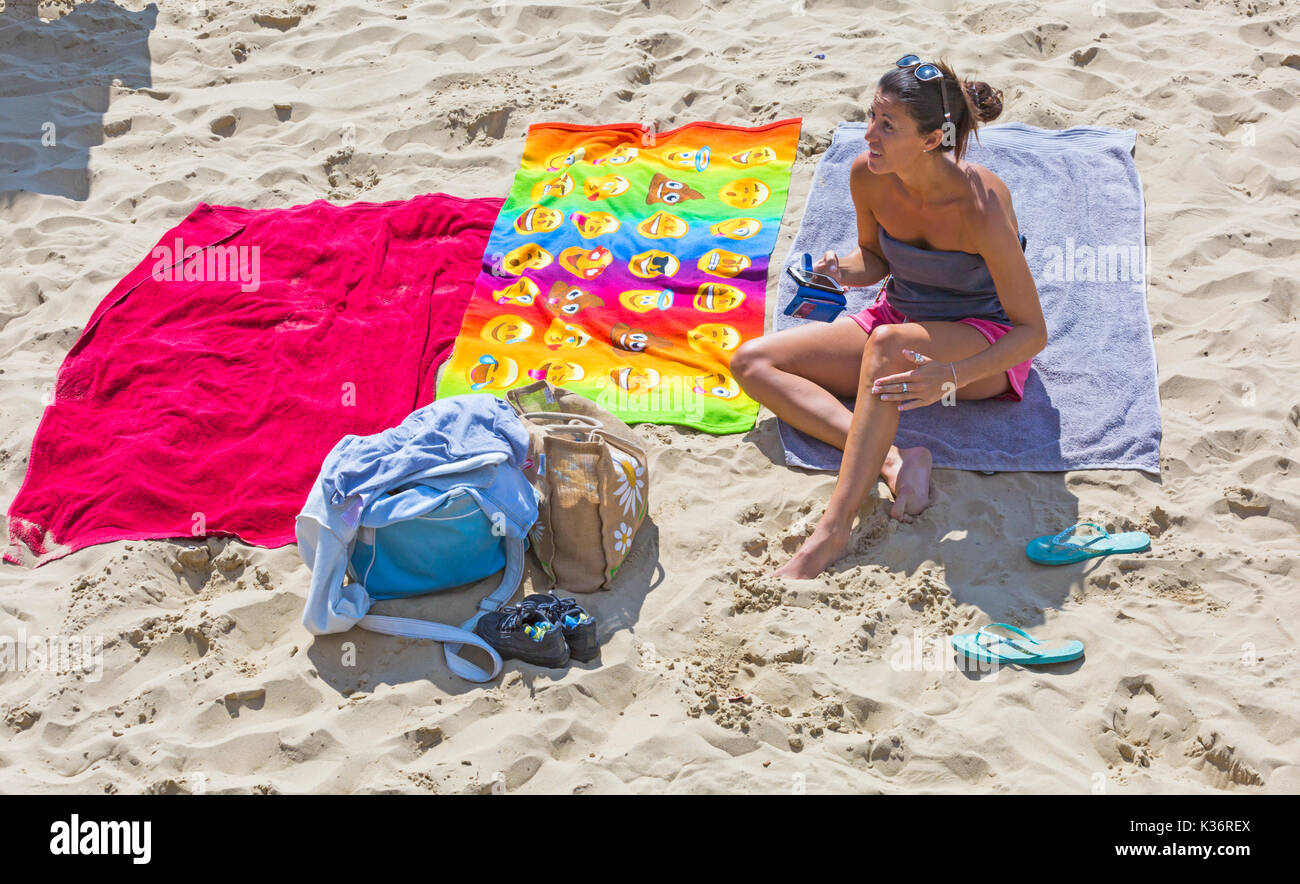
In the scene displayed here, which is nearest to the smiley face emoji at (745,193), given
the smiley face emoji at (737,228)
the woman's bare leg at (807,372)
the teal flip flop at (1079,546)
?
the smiley face emoji at (737,228)

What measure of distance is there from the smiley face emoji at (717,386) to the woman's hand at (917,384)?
2.69ft

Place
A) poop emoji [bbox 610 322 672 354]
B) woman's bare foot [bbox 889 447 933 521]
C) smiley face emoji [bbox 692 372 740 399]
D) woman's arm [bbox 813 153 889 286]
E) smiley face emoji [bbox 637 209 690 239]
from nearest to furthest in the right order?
woman's bare foot [bbox 889 447 933 521], woman's arm [bbox 813 153 889 286], smiley face emoji [bbox 692 372 740 399], poop emoji [bbox 610 322 672 354], smiley face emoji [bbox 637 209 690 239]

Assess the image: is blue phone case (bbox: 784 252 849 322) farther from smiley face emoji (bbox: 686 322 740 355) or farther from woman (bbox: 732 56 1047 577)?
woman (bbox: 732 56 1047 577)

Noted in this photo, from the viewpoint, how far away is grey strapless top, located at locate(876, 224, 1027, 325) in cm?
363

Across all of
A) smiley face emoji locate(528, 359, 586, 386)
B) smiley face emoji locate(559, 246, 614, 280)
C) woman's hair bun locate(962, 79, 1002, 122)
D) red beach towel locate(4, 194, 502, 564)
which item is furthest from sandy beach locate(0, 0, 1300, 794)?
woman's hair bun locate(962, 79, 1002, 122)

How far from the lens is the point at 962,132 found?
11.2ft

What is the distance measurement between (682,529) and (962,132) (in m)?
1.43

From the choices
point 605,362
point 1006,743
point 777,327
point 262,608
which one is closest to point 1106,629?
point 1006,743

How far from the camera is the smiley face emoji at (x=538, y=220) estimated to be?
4.98 metres

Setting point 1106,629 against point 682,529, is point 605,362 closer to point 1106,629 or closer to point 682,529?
point 682,529

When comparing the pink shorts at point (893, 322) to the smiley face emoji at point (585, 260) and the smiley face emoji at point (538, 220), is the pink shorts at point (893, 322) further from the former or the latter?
the smiley face emoji at point (538, 220)

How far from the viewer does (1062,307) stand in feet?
14.2

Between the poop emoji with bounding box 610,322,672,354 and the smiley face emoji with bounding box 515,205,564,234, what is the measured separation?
0.75 meters

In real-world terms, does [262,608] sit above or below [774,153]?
below
